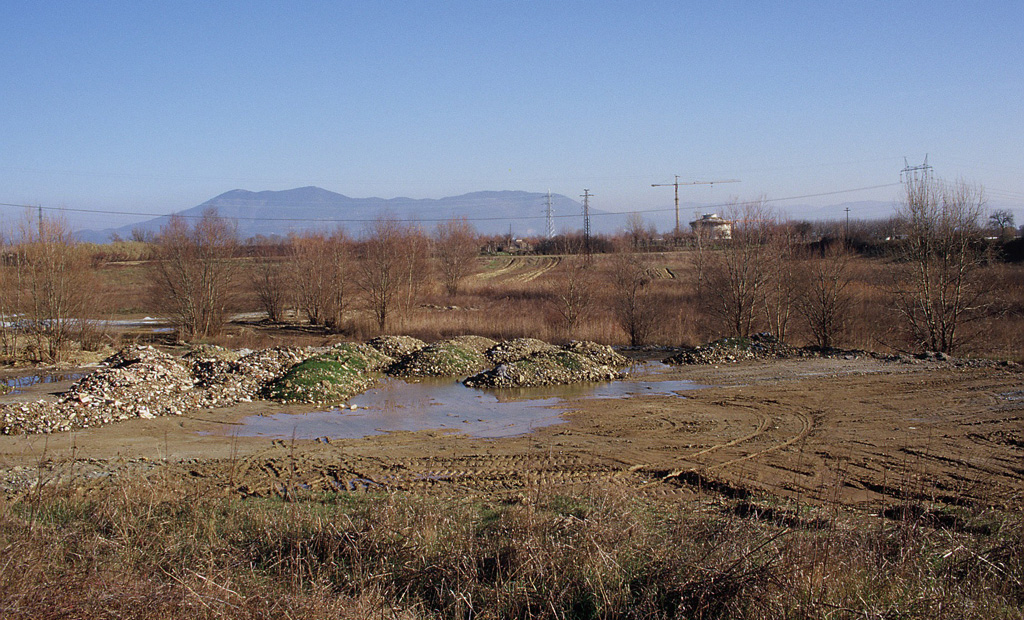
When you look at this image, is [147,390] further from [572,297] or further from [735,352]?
[572,297]

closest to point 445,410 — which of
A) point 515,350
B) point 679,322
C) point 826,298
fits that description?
point 515,350

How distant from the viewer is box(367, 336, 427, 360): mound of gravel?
82.5 feet

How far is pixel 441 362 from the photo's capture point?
76.5 feet

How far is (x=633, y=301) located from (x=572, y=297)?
3.00m

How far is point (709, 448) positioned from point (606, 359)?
11097mm

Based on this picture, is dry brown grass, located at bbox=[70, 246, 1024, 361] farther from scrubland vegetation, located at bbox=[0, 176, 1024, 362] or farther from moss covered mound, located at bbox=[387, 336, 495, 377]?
moss covered mound, located at bbox=[387, 336, 495, 377]

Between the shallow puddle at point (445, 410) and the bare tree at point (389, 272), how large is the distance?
1418cm

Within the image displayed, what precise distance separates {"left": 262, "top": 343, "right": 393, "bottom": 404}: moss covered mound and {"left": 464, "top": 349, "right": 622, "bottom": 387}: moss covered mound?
355 centimetres

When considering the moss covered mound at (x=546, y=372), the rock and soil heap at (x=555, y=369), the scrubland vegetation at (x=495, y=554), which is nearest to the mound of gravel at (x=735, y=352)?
the rock and soil heap at (x=555, y=369)

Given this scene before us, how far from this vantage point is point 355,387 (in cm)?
1981

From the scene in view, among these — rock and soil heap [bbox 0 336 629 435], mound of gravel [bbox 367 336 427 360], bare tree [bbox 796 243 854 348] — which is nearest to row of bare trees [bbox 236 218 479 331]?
mound of gravel [bbox 367 336 427 360]

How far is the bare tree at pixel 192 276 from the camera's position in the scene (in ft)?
107

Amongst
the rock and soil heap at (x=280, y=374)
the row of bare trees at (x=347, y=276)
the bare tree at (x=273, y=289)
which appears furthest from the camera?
the bare tree at (x=273, y=289)

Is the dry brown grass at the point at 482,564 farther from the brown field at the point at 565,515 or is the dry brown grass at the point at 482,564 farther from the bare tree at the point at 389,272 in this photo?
the bare tree at the point at 389,272
